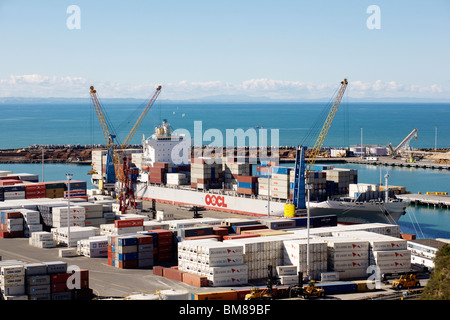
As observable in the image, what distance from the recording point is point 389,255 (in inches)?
1316

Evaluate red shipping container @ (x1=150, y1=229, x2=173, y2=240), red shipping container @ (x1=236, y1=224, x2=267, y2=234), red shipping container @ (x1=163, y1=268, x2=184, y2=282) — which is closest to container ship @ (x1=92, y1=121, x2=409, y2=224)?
red shipping container @ (x1=236, y1=224, x2=267, y2=234)

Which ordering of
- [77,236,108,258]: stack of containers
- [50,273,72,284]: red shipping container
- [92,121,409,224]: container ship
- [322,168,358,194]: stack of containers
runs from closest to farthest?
[50,273,72,284]: red shipping container, [77,236,108,258]: stack of containers, [92,121,409,224]: container ship, [322,168,358,194]: stack of containers

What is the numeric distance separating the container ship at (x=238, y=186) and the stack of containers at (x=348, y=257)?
6.66 m

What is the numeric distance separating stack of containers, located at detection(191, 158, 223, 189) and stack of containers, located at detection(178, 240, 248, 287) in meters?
26.8

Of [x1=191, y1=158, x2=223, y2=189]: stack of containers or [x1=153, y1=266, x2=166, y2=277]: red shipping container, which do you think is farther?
[x1=191, y1=158, x2=223, y2=189]: stack of containers

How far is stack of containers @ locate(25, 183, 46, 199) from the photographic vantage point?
5647 centimetres

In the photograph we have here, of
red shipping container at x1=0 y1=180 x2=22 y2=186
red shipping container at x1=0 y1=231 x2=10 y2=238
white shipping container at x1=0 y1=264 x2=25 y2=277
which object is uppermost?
red shipping container at x1=0 y1=180 x2=22 y2=186

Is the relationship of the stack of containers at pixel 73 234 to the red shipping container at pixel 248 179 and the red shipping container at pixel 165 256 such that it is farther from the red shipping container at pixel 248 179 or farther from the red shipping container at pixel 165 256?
the red shipping container at pixel 248 179

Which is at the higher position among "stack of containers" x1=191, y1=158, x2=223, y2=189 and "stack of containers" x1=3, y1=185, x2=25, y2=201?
"stack of containers" x1=191, y1=158, x2=223, y2=189

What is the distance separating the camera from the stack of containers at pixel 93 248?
125ft

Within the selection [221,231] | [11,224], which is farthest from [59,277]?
[11,224]

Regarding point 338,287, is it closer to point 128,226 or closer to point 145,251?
point 145,251

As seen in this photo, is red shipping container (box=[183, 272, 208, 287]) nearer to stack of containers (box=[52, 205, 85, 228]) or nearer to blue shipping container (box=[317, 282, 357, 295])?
blue shipping container (box=[317, 282, 357, 295])

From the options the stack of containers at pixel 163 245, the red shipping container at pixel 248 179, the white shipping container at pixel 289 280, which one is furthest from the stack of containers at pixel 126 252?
the red shipping container at pixel 248 179
